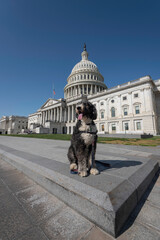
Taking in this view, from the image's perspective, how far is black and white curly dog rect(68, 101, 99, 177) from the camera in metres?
→ 2.39

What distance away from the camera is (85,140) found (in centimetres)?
238

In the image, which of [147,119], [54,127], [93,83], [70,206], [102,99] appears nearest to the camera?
[70,206]

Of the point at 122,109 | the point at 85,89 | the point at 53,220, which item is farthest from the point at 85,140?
the point at 85,89

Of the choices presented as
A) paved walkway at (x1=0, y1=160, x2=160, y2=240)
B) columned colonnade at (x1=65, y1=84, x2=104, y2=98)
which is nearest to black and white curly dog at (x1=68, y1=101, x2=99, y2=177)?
paved walkway at (x1=0, y1=160, x2=160, y2=240)

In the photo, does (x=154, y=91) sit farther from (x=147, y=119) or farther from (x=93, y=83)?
(x=93, y=83)

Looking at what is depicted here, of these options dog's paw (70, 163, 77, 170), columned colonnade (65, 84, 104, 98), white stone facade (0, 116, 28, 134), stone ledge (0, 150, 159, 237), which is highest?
columned colonnade (65, 84, 104, 98)

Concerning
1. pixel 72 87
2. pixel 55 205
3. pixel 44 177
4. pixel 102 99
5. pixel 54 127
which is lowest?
pixel 55 205

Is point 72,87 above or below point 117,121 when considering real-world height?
above

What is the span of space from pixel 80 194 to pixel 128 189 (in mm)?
843

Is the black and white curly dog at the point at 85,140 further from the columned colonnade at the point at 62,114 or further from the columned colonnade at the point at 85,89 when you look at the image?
the columned colonnade at the point at 85,89

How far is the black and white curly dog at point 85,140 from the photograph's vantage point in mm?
2393

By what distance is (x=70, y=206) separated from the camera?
1.94 m

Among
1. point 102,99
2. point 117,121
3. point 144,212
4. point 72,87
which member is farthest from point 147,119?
point 72,87

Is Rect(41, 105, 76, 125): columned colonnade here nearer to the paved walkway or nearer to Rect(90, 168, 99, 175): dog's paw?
Rect(90, 168, 99, 175): dog's paw
